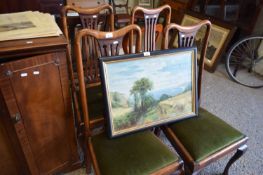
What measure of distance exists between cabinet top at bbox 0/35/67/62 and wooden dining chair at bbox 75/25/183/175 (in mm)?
97

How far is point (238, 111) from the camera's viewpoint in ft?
6.77

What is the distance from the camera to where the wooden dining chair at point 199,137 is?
109 cm

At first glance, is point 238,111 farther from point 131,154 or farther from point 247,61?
point 131,154

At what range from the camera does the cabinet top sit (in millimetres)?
896

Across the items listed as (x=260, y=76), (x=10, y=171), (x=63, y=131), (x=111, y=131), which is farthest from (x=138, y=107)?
(x=260, y=76)

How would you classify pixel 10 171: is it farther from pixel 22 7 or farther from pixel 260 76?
pixel 260 76

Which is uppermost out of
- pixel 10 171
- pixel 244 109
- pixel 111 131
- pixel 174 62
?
pixel 174 62

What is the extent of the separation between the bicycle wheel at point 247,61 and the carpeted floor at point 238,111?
0.44 feet

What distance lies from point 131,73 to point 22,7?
2.36 metres

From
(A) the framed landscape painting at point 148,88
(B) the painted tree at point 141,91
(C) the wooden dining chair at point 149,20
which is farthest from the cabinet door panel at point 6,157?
(C) the wooden dining chair at point 149,20

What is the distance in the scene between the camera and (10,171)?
121 cm

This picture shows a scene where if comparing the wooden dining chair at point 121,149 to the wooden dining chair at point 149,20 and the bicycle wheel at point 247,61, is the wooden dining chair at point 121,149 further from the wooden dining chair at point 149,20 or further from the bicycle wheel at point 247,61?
the bicycle wheel at point 247,61

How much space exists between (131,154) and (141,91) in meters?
0.32

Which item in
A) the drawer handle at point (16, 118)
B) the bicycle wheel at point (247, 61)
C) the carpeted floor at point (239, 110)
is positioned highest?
the drawer handle at point (16, 118)
